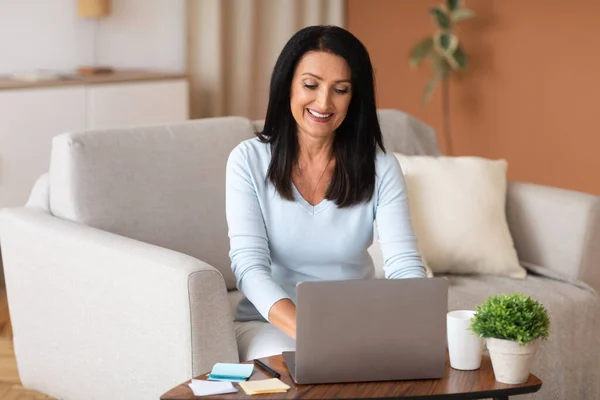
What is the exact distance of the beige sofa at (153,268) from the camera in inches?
89.4

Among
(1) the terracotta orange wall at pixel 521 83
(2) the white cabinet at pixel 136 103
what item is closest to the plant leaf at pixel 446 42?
(1) the terracotta orange wall at pixel 521 83

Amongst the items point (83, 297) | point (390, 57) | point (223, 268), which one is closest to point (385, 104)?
point (390, 57)

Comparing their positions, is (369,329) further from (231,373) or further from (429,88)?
(429,88)

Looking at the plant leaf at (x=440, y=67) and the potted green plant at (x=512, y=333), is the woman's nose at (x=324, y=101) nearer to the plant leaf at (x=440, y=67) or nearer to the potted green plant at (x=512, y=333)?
the potted green plant at (x=512, y=333)

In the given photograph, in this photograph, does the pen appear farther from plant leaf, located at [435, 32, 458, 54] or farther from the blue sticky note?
plant leaf, located at [435, 32, 458, 54]

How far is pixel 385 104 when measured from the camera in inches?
222

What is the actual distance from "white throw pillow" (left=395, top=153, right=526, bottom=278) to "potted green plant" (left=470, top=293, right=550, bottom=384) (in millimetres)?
1271

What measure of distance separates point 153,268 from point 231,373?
610 millimetres

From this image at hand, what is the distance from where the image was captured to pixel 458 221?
120 inches

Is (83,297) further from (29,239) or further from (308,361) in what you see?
(308,361)

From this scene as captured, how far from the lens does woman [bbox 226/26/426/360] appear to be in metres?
2.20

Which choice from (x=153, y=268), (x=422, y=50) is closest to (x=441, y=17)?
(x=422, y=50)

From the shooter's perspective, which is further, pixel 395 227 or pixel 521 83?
pixel 521 83

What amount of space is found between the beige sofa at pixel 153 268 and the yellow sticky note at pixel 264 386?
53cm
